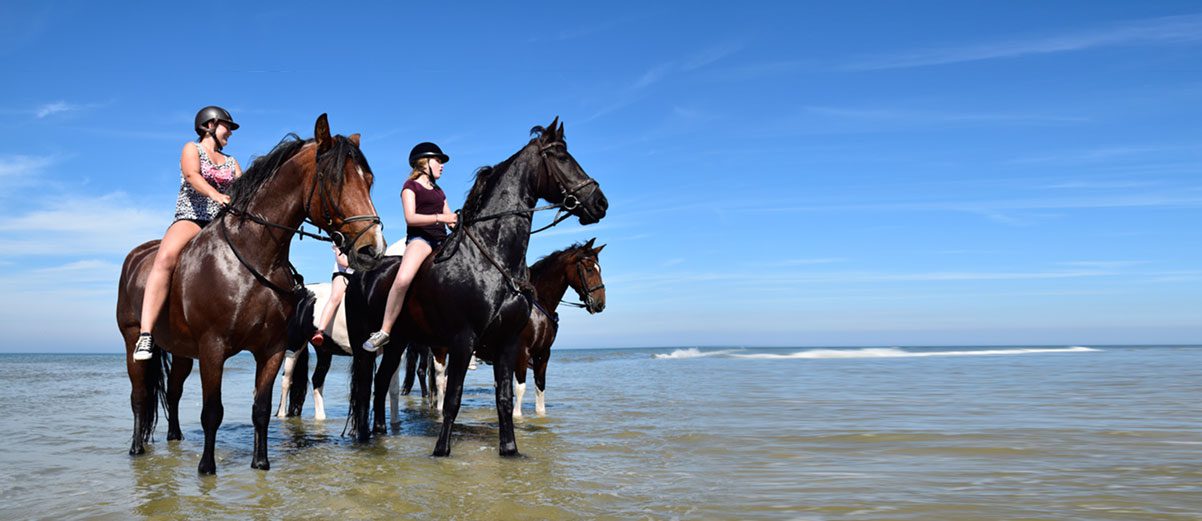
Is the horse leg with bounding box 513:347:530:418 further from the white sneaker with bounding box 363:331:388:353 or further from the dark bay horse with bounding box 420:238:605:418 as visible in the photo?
the white sneaker with bounding box 363:331:388:353

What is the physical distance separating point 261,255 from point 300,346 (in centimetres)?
473

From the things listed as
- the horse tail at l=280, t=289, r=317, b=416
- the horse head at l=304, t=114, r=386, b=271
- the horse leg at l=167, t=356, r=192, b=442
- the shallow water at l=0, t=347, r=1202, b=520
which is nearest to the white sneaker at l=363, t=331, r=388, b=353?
the shallow water at l=0, t=347, r=1202, b=520

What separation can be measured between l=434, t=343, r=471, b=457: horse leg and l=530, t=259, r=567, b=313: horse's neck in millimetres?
4108

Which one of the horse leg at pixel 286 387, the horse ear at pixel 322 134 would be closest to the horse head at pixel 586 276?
the horse leg at pixel 286 387

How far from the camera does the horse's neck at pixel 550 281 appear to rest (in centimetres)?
1064

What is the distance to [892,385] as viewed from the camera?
16.1 meters

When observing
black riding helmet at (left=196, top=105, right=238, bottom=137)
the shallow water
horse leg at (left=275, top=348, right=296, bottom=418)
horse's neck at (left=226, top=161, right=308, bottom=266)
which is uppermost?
black riding helmet at (left=196, top=105, right=238, bottom=137)

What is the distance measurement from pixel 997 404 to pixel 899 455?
569 cm

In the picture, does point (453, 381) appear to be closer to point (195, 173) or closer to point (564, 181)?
point (564, 181)

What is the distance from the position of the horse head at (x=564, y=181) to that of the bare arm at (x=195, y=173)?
8.36ft

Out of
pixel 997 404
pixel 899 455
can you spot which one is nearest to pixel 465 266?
pixel 899 455

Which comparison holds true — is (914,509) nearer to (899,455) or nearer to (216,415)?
(899,455)

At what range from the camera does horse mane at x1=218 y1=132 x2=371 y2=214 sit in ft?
18.0

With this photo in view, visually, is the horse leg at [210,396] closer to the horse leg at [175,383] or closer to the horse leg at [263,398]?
the horse leg at [263,398]
